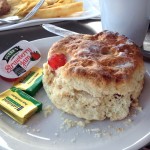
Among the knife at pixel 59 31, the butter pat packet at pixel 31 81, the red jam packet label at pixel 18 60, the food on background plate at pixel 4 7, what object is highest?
the food on background plate at pixel 4 7

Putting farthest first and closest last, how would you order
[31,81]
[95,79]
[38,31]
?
[38,31] → [31,81] → [95,79]

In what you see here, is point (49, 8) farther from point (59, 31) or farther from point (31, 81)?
point (31, 81)

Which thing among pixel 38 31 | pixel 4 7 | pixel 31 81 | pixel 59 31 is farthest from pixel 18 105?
pixel 4 7

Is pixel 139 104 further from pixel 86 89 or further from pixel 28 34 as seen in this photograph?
pixel 28 34

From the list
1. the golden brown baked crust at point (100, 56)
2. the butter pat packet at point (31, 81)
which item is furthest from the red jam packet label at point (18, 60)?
the golden brown baked crust at point (100, 56)

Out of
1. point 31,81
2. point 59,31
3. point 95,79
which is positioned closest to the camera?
point 95,79

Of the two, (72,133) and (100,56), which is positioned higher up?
(100,56)

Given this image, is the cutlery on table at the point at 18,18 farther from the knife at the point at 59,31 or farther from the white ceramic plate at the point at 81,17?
the knife at the point at 59,31

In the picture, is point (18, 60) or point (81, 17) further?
point (81, 17)

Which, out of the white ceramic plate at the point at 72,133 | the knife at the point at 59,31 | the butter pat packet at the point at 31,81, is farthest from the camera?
the knife at the point at 59,31
